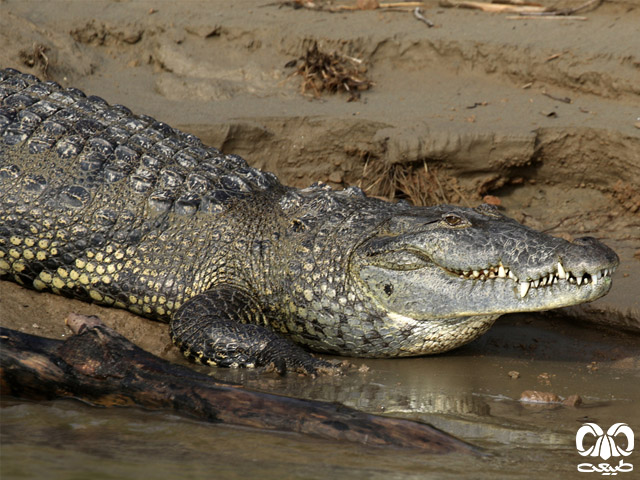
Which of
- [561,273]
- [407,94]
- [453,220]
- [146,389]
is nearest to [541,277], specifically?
[561,273]

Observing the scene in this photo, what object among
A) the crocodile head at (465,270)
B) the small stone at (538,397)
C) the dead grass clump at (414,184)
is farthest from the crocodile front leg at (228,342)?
the dead grass clump at (414,184)

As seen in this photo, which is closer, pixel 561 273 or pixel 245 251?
pixel 561 273

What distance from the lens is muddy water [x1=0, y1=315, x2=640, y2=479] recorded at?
3434 millimetres

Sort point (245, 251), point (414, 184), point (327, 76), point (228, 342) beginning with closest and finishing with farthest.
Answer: point (228, 342) < point (245, 251) < point (414, 184) < point (327, 76)

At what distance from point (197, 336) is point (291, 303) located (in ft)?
2.28

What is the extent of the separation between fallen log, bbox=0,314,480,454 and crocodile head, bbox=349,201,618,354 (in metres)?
1.47

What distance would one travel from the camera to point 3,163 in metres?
5.84

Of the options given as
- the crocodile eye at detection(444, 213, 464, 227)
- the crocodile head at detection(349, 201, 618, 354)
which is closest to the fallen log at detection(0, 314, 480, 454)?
the crocodile head at detection(349, 201, 618, 354)

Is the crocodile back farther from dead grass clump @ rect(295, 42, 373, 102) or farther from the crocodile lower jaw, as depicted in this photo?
dead grass clump @ rect(295, 42, 373, 102)

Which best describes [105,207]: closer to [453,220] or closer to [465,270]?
[453,220]

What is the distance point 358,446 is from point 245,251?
7.38 ft

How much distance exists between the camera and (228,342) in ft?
16.6

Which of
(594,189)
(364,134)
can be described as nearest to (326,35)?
(364,134)

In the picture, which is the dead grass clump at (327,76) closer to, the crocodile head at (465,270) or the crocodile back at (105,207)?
the crocodile back at (105,207)
